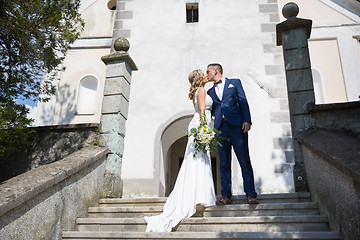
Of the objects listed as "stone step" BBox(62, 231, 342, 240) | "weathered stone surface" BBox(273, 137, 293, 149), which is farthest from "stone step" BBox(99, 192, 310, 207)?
"weathered stone surface" BBox(273, 137, 293, 149)

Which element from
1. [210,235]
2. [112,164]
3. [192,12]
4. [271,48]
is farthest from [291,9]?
[192,12]

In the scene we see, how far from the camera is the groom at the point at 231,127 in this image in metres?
4.50

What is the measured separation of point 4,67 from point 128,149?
3046mm

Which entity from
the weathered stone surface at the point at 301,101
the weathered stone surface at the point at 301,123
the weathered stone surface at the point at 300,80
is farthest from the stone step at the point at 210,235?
the weathered stone surface at the point at 300,80

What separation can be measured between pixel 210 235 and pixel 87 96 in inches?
304

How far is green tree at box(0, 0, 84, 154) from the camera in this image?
5.27 metres

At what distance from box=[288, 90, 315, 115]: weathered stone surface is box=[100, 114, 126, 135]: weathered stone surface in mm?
2705

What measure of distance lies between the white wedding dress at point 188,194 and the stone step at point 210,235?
0.28 metres

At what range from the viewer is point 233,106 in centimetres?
473

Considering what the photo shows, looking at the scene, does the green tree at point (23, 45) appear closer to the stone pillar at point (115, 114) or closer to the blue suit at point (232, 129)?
the stone pillar at point (115, 114)

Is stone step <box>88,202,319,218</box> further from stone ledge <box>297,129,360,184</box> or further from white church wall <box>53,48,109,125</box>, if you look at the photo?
white church wall <box>53,48,109,125</box>

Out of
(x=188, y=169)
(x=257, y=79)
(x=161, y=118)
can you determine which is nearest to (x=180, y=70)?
(x=161, y=118)

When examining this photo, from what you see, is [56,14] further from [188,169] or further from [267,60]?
[267,60]

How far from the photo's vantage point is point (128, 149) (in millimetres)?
7883
